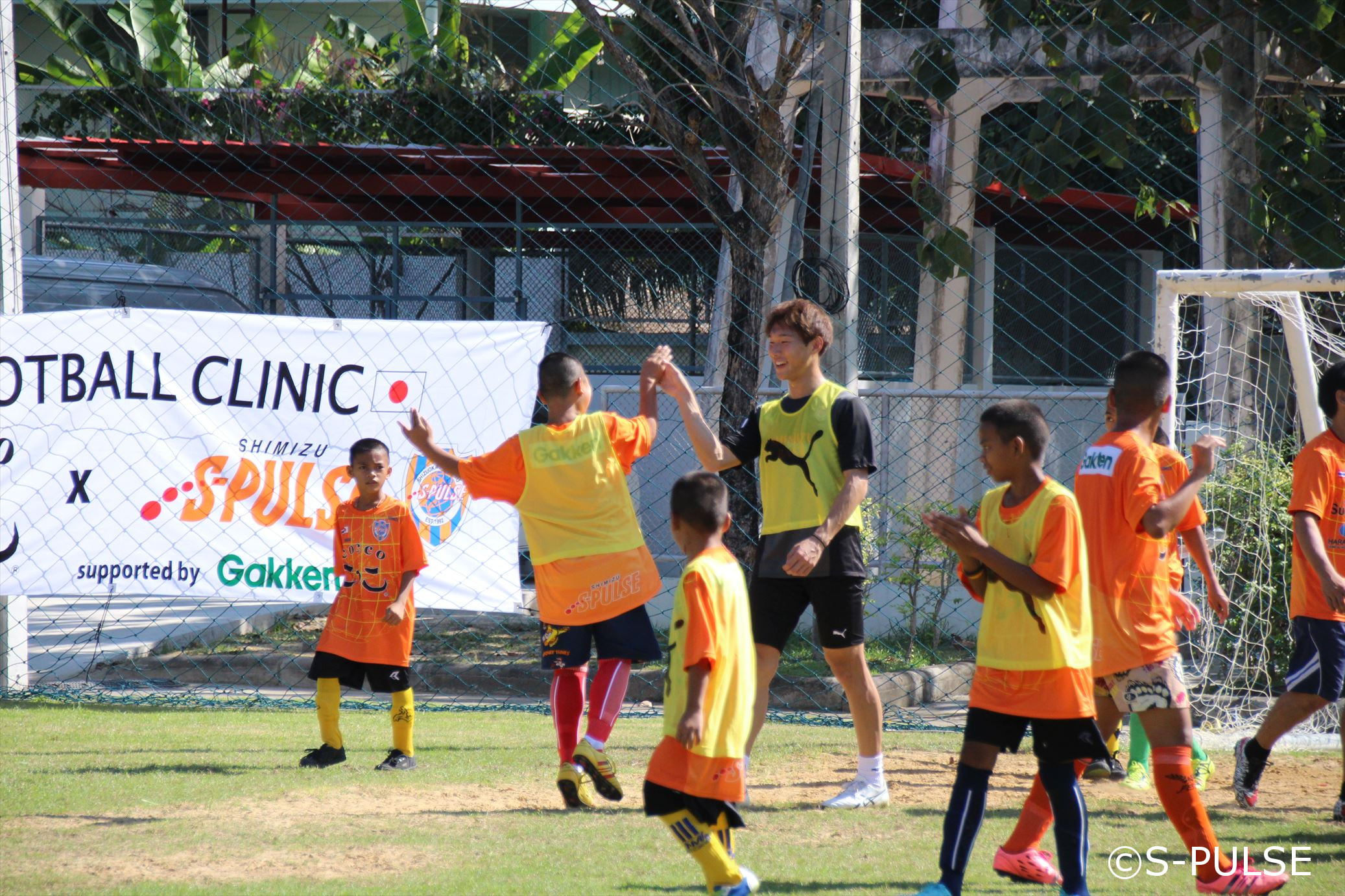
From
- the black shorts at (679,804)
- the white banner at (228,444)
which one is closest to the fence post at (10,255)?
the white banner at (228,444)

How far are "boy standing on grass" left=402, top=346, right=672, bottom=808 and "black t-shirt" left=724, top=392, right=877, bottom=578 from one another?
40 centimetres

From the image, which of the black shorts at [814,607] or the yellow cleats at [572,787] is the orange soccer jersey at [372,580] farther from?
the black shorts at [814,607]

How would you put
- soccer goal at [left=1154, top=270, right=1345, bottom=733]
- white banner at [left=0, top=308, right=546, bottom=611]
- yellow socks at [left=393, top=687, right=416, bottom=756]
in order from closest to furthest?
yellow socks at [left=393, top=687, right=416, bottom=756]
soccer goal at [left=1154, top=270, right=1345, bottom=733]
white banner at [left=0, top=308, right=546, bottom=611]

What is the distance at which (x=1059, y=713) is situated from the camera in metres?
A: 3.46

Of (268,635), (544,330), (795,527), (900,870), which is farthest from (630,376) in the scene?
(900,870)

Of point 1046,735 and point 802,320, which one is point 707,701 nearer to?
point 1046,735

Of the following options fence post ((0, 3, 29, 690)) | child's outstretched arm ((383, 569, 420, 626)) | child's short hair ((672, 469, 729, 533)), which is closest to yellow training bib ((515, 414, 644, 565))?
child's outstretched arm ((383, 569, 420, 626))

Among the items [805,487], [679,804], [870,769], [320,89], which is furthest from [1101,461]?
[320,89]

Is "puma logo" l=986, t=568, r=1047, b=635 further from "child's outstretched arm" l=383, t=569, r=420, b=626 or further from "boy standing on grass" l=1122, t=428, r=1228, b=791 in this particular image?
"child's outstretched arm" l=383, t=569, r=420, b=626

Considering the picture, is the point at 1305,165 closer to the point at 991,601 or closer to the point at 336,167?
the point at 991,601

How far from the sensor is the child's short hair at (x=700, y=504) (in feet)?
11.3

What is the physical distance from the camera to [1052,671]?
348cm

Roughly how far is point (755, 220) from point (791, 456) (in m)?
4.43

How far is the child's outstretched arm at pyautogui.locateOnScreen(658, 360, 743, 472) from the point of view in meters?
4.54
